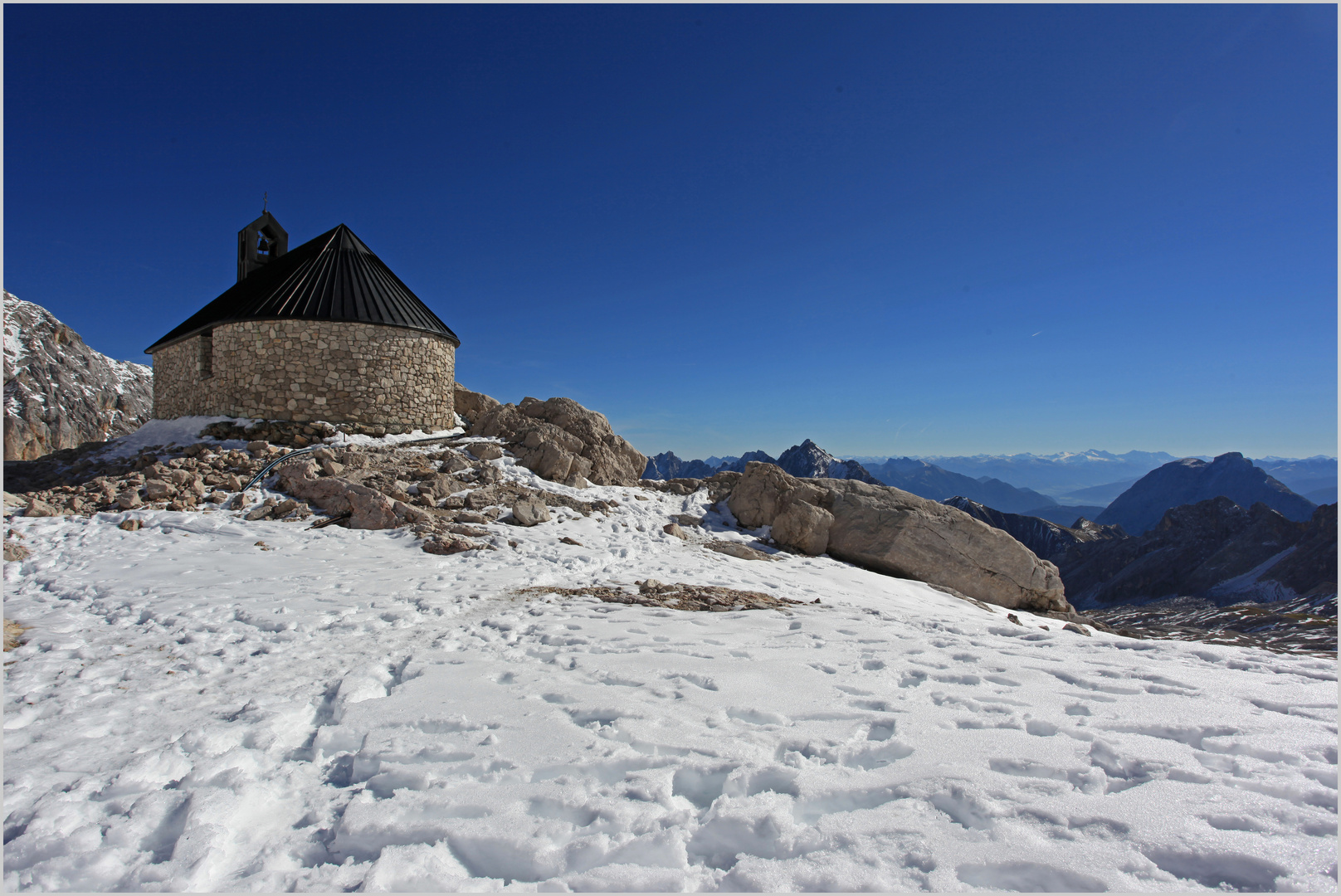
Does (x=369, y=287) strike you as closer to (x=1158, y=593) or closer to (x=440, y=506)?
(x=440, y=506)

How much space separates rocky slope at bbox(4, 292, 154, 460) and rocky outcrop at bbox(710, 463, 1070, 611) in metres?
94.3

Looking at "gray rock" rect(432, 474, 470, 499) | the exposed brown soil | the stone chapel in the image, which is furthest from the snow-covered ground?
the stone chapel

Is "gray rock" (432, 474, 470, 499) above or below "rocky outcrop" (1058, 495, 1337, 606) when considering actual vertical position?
above

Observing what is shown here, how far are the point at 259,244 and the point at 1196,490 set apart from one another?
231574 mm

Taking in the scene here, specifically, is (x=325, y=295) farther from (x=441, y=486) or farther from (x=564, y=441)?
(x=441, y=486)

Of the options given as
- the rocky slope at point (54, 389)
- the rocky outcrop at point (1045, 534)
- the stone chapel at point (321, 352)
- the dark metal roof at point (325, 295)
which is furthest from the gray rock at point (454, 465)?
the rocky outcrop at point (1045, 534)

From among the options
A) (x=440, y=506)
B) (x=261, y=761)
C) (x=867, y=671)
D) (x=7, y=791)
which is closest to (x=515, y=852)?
(x=261, y=761)

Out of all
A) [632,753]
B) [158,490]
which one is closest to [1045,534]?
[632,753]

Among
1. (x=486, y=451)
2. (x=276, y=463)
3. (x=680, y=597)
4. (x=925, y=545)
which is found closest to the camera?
(x=680, y=597)

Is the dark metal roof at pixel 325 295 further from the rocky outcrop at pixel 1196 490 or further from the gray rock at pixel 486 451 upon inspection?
the rocky outcrop at pixel 1196 490

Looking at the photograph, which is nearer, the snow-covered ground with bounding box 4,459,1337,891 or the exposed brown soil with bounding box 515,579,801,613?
the snow-covered ground with bounding box 4,459,1337,891

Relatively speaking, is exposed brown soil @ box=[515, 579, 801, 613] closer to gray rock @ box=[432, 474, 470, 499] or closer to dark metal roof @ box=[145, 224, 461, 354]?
gray rock @ box=[432, 474, 470, 499]

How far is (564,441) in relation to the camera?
16500 mm

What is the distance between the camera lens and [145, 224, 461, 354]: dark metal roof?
1667cm
